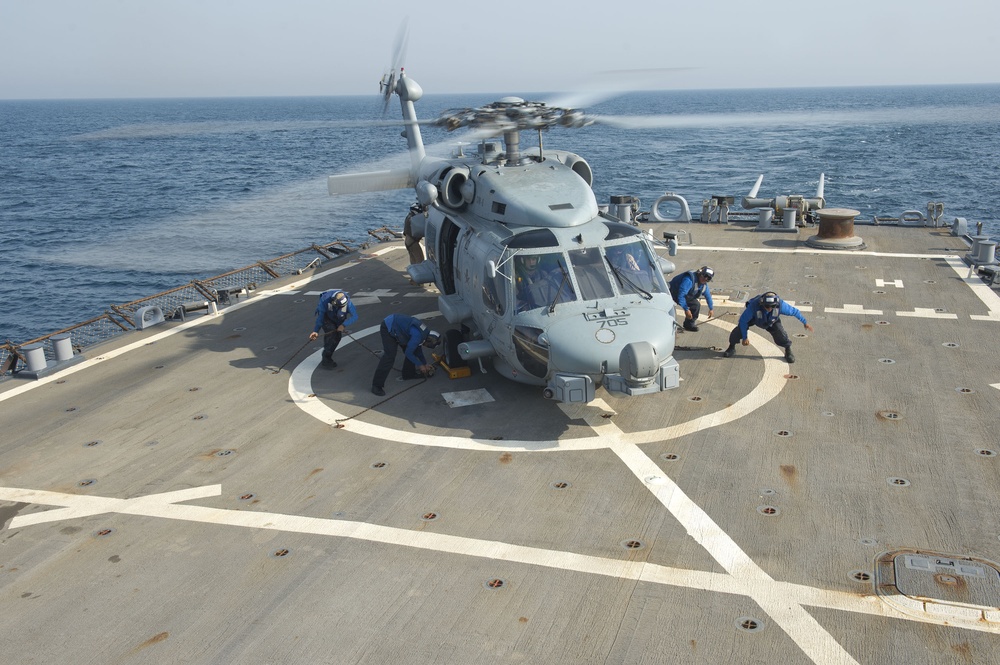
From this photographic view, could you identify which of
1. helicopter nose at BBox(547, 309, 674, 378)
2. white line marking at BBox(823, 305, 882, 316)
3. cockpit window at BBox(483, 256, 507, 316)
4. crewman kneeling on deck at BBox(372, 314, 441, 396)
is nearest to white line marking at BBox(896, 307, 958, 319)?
white line marking at BBox(823, 305, 882, 316)

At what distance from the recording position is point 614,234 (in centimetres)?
1205

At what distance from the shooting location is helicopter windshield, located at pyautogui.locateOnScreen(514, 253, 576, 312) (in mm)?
11359

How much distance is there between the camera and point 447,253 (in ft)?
47.3

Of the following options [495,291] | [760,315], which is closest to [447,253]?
[495,291]

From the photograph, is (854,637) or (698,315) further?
(698,315)

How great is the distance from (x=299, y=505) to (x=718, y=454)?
539 centimetres

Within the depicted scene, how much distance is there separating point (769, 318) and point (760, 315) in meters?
0.16

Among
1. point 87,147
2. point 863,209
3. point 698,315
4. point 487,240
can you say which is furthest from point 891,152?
point 87,147

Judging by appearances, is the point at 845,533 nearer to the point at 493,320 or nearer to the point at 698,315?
the point at 493,320

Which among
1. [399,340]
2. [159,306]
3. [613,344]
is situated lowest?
[159,306]

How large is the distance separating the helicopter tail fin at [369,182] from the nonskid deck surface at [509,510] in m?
4.23

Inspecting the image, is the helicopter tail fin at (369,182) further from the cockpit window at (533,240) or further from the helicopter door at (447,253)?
the cockpit window at (533,240)

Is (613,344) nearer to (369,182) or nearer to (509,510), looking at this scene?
(509,510)

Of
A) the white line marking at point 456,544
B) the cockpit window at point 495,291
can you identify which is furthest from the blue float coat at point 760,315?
the white line marking at point 456,544
